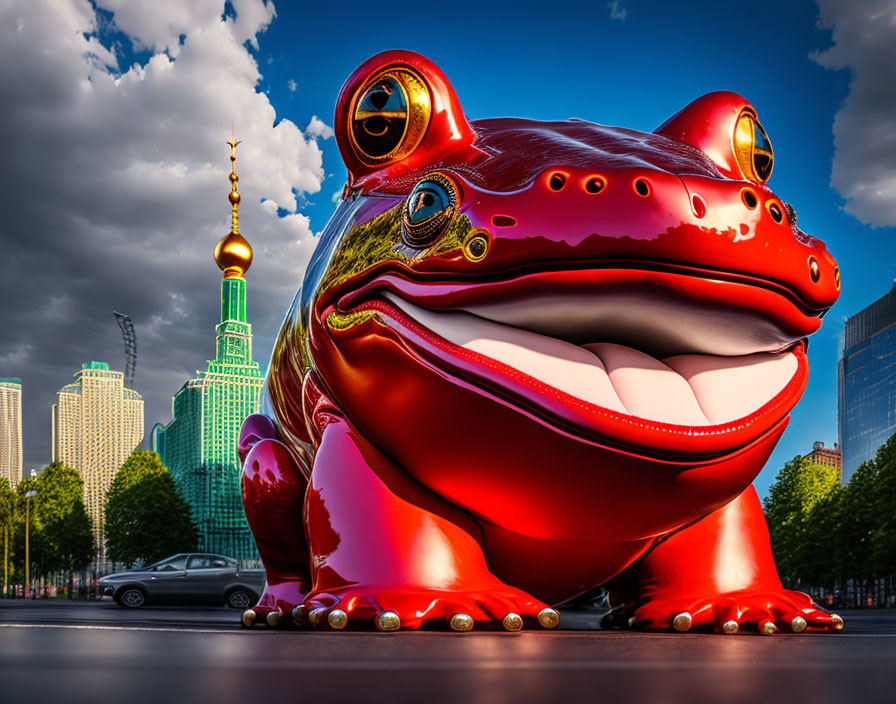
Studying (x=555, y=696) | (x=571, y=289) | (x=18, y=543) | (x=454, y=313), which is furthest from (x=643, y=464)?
(x=18, y=543)

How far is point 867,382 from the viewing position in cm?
6719

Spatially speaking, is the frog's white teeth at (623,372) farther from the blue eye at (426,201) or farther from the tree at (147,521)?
the tree at (147,521)

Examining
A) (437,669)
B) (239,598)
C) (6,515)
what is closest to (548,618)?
(437,669)

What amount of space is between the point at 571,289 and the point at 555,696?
2.00m

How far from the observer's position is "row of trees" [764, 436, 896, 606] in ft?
77.5

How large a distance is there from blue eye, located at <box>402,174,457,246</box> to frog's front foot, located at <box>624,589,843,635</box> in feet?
5.97

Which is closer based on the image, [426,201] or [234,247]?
[426,201]

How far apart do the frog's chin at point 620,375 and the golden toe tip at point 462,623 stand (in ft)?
2.57

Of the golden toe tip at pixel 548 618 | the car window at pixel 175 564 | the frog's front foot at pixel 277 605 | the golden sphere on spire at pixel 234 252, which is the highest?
the golden sphere on spire at pixel 234 252

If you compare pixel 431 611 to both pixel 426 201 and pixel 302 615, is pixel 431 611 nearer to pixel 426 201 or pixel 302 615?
pixel 302 615

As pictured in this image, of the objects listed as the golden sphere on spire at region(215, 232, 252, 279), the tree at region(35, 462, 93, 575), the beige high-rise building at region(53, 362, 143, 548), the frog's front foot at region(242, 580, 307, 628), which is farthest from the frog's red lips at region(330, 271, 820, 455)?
the beige high-rise building at region(53, 362, 143, 548)

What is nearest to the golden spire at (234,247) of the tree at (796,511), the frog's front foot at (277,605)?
the tree at (796,511)

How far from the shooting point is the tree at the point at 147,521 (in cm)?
3416

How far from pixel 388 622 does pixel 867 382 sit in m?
71.8
